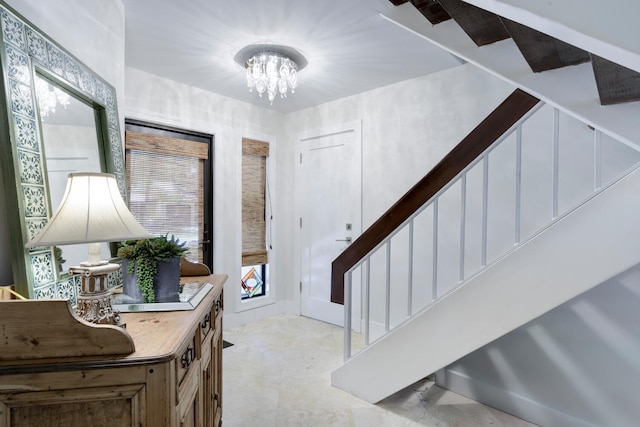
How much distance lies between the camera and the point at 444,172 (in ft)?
5.41

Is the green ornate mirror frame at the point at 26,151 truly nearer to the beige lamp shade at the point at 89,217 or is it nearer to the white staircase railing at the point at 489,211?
the beige lamp shade at the point at 89,217

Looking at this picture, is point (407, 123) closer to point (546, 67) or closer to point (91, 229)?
point (546, 67)

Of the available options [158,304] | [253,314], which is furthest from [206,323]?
[253,314]

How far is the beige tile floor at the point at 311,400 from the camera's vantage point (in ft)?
6.47

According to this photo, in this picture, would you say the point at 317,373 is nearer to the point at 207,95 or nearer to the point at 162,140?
the point at 162,140

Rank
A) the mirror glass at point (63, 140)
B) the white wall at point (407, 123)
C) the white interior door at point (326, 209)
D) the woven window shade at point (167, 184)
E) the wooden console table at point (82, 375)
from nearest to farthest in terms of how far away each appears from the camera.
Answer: the wooden console table at point (82, 375) < the mirror glass at point (63, 140) < the white wall at point (407, 123) < the woven window shade at point (167, 184) < the white interior door at point (326, 209)

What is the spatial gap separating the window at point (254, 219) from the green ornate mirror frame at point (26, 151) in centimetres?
243

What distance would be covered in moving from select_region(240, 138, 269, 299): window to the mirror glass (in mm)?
2196

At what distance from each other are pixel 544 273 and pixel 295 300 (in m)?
2.89

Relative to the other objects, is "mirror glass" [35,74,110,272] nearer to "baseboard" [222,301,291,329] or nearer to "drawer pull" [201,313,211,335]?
"drawer pull" [201,313,211,335]

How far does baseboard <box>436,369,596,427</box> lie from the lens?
1890 millimetres

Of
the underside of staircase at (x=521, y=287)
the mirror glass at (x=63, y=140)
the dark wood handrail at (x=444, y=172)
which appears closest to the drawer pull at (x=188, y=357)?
the mirror glass at (x=63, y=140)

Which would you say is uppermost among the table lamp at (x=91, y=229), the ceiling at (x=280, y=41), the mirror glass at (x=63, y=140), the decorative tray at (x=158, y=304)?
the ceiling at (x=280, y=41)

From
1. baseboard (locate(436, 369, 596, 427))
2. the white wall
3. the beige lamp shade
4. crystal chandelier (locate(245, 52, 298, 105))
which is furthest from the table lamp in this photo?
the white wall
